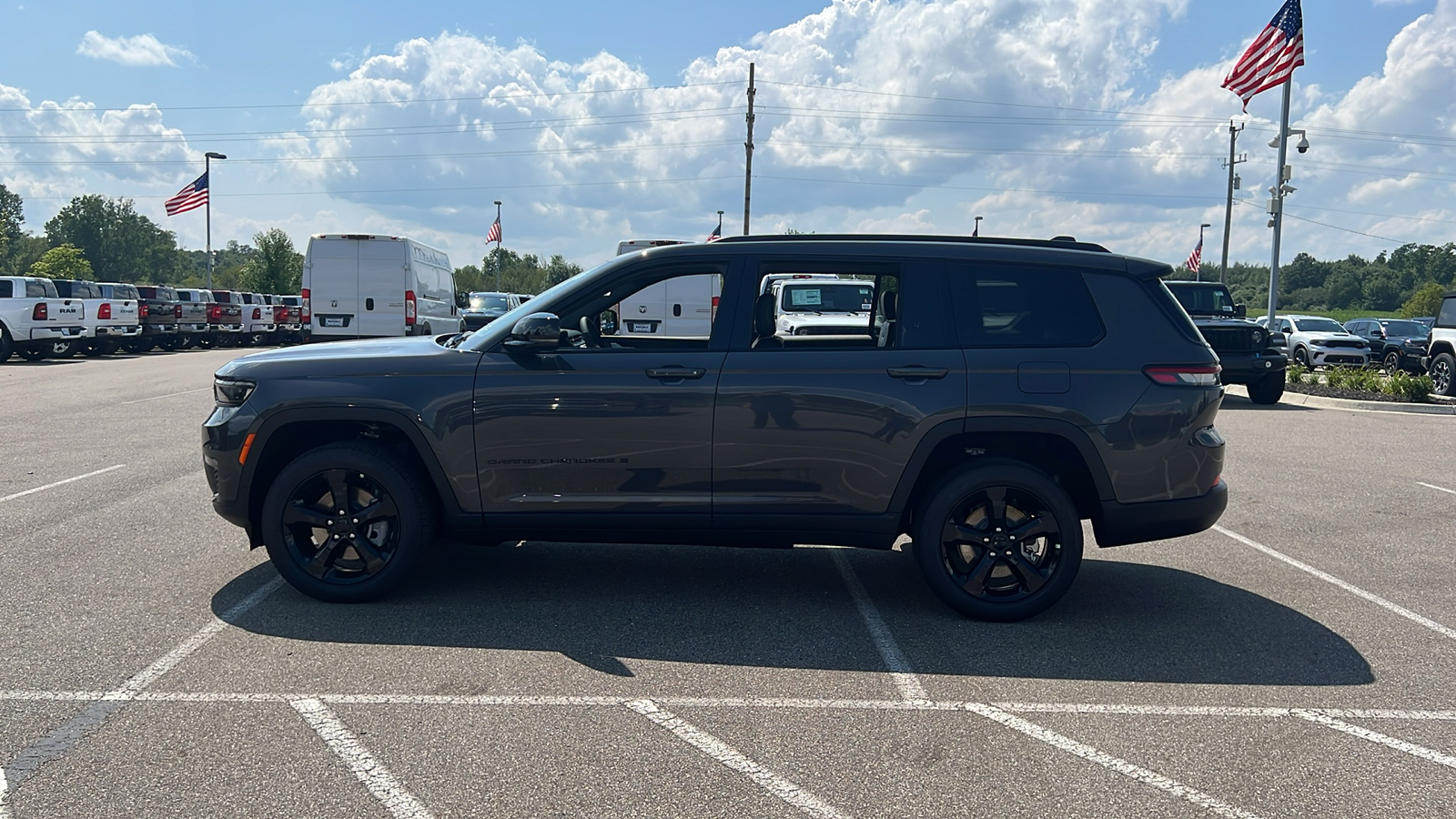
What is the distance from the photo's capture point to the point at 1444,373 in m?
18.8

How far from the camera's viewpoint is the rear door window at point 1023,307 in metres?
5.27

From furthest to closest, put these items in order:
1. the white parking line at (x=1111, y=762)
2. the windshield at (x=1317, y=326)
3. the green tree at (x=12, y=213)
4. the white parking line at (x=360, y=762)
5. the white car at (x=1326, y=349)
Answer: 1. the green tree at (x=12, y=213)
2. the windshield at (x=1317, y=326)
3. the white car at (x=1326, y=349)
4. the white parking line at (x=1111, y=762)
5. the white parking line at (x=360, y=762)

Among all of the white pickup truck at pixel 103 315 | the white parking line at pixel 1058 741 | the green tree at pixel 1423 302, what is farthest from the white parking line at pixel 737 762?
the green tree at pixel 1423 302

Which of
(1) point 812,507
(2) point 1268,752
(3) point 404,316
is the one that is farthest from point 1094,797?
(3) point 404,316

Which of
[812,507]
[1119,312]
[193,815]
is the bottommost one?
[193,815]

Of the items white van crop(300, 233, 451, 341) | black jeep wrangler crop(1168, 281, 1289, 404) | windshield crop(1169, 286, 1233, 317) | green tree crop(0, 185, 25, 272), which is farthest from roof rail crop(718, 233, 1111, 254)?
green tree crop(0, 185, 25, 272)

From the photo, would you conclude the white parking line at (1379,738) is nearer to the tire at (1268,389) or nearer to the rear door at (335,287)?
the tire at (1268,389)

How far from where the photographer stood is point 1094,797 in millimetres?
3447

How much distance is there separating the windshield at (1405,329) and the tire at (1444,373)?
13.6 metres

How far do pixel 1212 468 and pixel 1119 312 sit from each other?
0.88 m

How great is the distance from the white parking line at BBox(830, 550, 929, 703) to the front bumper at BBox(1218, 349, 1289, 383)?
12.5m

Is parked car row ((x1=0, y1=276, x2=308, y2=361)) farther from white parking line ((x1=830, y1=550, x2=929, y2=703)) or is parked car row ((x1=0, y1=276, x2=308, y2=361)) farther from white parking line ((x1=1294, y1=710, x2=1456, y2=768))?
white parking line ((x1=1294, y1=710, x2=1456, y2=768))

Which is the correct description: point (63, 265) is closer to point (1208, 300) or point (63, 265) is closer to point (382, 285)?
point (382, 285)

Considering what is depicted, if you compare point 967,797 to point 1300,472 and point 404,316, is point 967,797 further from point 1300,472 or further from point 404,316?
point 404,316
